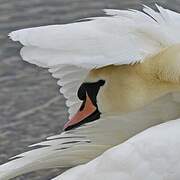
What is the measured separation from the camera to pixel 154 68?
11.9 ft

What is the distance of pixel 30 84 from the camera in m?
5.87

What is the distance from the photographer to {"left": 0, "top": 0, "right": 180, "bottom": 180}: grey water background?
208 inches

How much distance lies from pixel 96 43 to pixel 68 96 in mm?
573

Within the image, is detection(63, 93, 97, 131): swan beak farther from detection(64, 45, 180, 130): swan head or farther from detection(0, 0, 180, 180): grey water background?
detection(0, 0, 180, 180): grey water background

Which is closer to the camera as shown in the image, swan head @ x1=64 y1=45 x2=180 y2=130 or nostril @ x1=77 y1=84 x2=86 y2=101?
swan head @ x1=64 y1=45 x2=180 y2=130

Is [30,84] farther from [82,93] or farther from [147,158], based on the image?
[147,158]

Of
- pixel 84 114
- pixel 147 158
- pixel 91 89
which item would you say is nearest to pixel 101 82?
pixel 91 89

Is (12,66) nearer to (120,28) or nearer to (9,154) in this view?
(9,154)

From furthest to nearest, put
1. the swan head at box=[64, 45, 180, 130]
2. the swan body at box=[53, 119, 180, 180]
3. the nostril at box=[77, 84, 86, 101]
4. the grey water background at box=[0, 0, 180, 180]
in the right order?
the grey water background at box=[0, 0, 180, 180]
the nostril at box=[77, 84, 86, 101]
the swan head at box=[64, 45, 180, 130]
the swan body at box=[53, 119, 180, 180]

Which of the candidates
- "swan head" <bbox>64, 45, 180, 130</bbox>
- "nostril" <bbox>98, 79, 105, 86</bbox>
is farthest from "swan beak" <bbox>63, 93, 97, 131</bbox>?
"nostril" <bbox>98, 79, 105, 86</bbox>

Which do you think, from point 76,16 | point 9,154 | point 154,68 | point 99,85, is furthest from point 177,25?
point 76,16

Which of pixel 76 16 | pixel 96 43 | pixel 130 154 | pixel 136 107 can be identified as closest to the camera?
pixel 130 154

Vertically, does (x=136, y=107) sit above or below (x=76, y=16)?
below

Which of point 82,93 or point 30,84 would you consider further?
point 30,84
